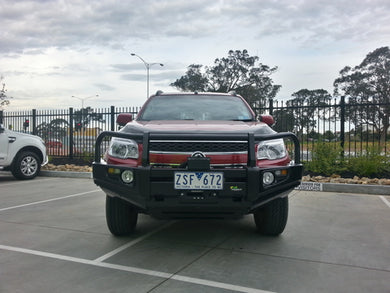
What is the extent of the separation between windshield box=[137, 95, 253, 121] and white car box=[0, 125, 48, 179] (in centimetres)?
554

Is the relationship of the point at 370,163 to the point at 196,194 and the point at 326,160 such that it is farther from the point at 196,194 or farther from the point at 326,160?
the point at 196,194

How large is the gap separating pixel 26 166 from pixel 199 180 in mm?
7406

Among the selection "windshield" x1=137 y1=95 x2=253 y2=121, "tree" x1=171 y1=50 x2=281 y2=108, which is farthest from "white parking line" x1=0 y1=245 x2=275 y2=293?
"tree" x1=171 y1=50 x2=281 y2=108

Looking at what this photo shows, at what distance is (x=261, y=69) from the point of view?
5691 cm

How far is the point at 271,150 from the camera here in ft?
10.9

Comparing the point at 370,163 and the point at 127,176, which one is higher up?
the point at 127,176

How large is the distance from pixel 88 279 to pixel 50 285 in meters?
0.28

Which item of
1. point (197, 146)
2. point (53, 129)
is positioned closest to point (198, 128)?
point (197, 146)

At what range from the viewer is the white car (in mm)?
8532

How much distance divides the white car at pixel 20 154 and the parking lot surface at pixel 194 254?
3721 millimetres

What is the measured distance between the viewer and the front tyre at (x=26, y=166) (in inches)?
345

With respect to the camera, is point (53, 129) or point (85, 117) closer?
point (85, 117)


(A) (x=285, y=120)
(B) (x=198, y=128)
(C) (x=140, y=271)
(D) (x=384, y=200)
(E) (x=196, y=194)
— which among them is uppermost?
(A) (x=285, y=120)

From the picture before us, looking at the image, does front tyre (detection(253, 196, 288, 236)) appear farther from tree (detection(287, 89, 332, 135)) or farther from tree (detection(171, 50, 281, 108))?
tree (detection(171, 50, 281, 108))
